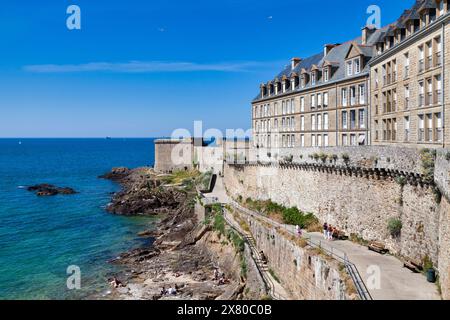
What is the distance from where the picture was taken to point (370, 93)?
2881 centimetres

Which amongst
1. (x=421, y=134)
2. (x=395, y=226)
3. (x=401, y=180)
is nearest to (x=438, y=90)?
(x=421, y=134)

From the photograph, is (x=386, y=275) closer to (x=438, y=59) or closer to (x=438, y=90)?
(x=438, y=90)

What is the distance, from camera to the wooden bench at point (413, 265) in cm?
1531

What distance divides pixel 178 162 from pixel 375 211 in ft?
170

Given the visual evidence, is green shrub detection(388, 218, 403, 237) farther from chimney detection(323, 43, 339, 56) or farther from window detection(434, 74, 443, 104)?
chimney detection(323, 43, 339, 56)

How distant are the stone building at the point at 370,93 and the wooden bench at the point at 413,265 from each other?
625 centimetres

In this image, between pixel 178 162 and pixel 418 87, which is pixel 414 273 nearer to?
pixel 418 87

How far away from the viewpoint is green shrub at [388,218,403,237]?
17.6m

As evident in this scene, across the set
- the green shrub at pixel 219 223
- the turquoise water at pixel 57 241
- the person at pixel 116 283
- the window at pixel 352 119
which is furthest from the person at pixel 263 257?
the window at pixel 352 119

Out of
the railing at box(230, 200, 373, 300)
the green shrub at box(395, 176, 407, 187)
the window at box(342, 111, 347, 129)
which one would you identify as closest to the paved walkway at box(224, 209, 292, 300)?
the railing at box(230, 200, 373, 300)

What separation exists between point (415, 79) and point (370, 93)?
747cm

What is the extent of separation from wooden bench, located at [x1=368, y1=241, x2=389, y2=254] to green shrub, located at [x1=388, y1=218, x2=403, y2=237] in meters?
0.80
